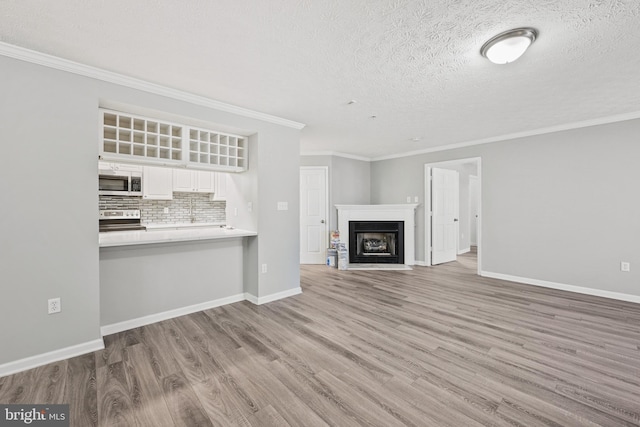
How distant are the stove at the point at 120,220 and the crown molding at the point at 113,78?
2781 millimetres

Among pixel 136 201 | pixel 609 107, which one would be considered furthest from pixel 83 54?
pixel 609 107

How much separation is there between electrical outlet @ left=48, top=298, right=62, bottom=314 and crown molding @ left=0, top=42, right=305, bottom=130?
6.30 ft

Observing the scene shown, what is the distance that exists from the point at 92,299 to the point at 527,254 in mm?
5780

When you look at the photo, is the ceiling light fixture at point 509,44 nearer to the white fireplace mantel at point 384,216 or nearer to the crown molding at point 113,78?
the crown molding at point 113,78

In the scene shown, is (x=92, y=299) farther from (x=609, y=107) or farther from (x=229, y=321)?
(x=609, y=107)

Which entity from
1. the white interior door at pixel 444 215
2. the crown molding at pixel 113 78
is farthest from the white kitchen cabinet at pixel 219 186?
the white interior door at pixel 444 215

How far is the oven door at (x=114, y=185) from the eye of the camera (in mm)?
4227

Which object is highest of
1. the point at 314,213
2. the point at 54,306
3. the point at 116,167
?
the point at 116,167

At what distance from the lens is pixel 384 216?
19.7 ft

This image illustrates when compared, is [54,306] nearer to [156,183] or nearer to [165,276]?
[165,276]

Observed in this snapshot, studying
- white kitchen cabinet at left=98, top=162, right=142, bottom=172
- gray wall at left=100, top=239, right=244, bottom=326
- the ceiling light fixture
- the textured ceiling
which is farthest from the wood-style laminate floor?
white kitchen cabinet at left=98, top=162, right=142, bottom=172

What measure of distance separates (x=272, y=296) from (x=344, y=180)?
3.46 metres

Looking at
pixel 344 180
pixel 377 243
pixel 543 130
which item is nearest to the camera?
pixel 543 130

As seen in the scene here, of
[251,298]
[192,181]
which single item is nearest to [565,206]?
[251,298]
